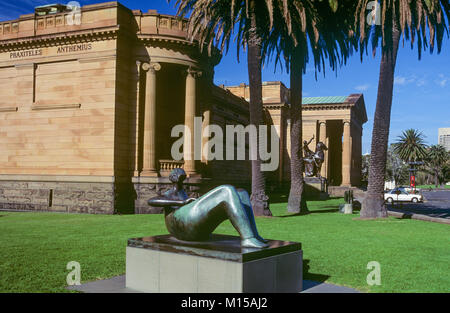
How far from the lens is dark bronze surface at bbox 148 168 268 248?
646 cm

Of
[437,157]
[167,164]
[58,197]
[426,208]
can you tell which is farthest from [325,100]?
[437,157]

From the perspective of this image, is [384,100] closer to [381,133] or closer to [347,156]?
[381,133]

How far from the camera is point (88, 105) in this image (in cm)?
2634

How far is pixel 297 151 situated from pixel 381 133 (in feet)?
17.3

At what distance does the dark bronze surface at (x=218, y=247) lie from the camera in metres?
5.99

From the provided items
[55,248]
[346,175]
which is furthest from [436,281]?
[346,175]

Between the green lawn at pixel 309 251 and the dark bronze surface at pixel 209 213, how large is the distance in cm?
229

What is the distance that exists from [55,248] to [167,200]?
20.4ft

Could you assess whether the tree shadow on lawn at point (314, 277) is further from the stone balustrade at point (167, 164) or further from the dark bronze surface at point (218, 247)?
the stone balustrade at point (167, 164)

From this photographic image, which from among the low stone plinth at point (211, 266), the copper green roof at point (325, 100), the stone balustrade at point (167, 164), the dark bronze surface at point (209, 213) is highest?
the copper green roof at point (325, 100)

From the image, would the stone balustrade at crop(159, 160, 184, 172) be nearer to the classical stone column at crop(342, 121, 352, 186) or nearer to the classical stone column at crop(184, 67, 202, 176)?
the classical stone column at crop(184, 67, 202, 176)

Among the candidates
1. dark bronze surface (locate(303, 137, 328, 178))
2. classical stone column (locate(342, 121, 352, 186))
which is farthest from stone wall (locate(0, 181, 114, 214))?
classical stone column (locate(342, 121, 352, 186))

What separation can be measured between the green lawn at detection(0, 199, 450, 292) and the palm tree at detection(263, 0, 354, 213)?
246 inches

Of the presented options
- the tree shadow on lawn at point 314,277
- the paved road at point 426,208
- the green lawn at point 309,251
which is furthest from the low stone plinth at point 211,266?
the paved road at point 426,208
